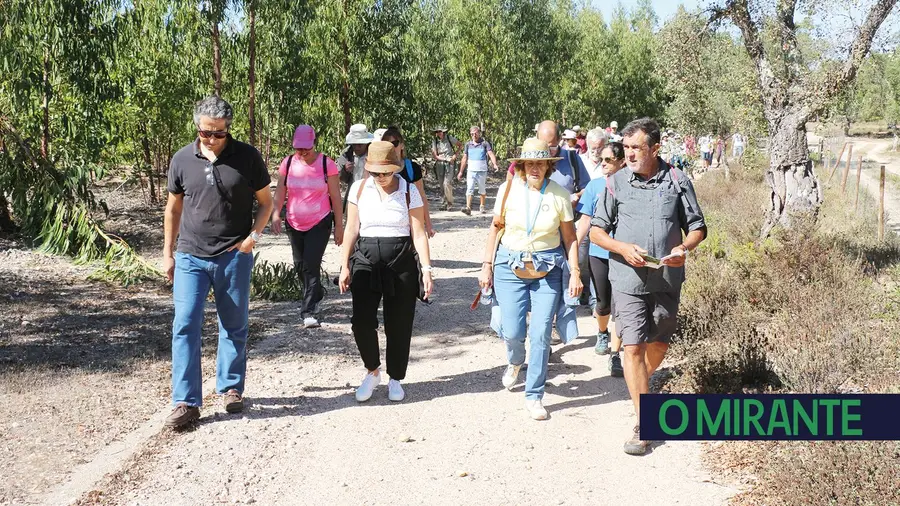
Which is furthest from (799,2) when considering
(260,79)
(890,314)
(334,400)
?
(260,79)

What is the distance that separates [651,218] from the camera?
5008 millimetres

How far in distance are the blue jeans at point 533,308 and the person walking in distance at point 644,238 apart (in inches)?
24.5

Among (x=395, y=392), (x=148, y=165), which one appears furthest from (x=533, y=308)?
(x=148, y=165)

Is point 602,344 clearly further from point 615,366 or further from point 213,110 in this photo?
point 213,110

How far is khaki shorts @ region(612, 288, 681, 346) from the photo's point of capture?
5070 millimetres

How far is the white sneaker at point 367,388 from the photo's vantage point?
237 inches

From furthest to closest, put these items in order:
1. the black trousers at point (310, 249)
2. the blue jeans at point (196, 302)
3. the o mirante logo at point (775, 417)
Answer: the black trousers at point (310, 249) < the blue jeans at point (196, 302) < the o mirante logo at point (775, 417)

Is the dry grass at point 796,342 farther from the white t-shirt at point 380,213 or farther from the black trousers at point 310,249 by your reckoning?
the black trousers at point 310,249

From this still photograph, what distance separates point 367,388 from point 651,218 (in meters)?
2.29

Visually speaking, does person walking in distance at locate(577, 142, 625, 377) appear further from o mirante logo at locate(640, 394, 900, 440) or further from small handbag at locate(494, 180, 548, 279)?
o mirante logo at locate(640, 394, 900, 440)

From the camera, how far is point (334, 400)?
6105mm

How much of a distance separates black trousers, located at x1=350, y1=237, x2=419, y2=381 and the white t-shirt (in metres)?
0.05

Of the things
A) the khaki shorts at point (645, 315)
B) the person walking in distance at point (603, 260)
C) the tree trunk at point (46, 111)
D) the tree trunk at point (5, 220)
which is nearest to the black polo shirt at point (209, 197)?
the khaki shorts at point (645, 315)

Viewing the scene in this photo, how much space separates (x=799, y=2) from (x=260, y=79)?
12845 millimetres
